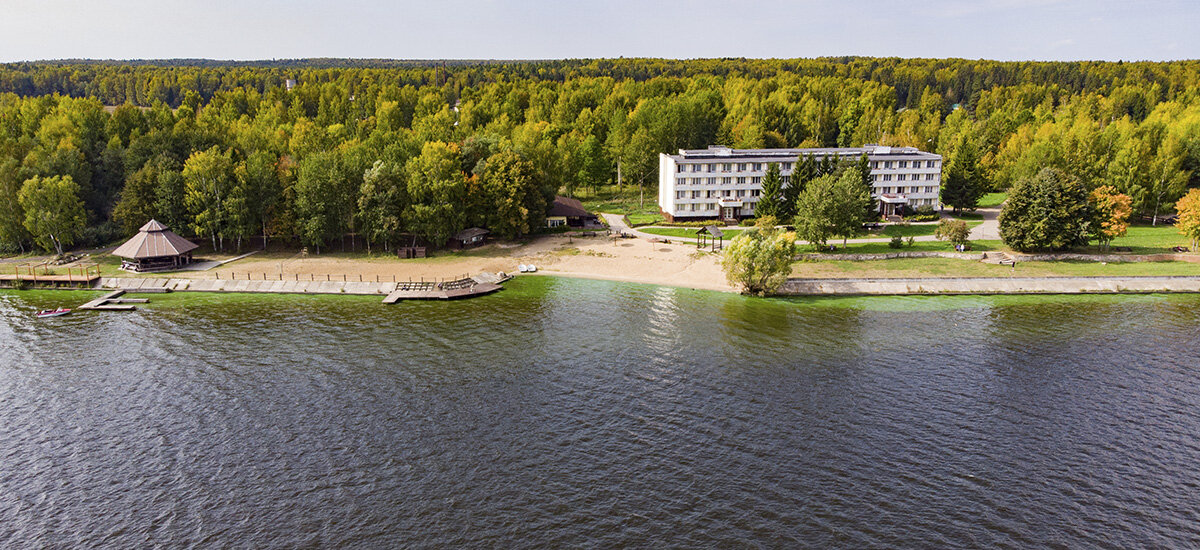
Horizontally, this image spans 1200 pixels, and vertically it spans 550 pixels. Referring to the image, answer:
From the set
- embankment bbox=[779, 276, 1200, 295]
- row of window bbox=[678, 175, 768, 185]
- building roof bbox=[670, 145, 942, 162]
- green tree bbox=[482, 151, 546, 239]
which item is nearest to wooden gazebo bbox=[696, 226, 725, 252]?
row of window bbox=[678, 175, 768, 185]

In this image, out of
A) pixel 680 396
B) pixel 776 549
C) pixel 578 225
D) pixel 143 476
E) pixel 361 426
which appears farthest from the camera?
pixel 578 225

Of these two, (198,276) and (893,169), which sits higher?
(893,169)

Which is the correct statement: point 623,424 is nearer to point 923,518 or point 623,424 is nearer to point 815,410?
point 815,410

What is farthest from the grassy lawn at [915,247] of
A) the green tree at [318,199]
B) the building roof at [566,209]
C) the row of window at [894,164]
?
the green tree at [318,199]

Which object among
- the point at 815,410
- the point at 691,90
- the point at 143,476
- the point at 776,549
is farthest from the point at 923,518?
the point at 691,90

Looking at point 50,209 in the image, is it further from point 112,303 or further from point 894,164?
point 894,164

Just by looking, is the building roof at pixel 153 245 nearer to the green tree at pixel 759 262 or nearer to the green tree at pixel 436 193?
the green tree at pixel 436 193

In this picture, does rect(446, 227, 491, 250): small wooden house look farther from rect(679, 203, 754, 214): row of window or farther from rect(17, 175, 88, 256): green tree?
rect(17, 175, 88, 256): green tree
